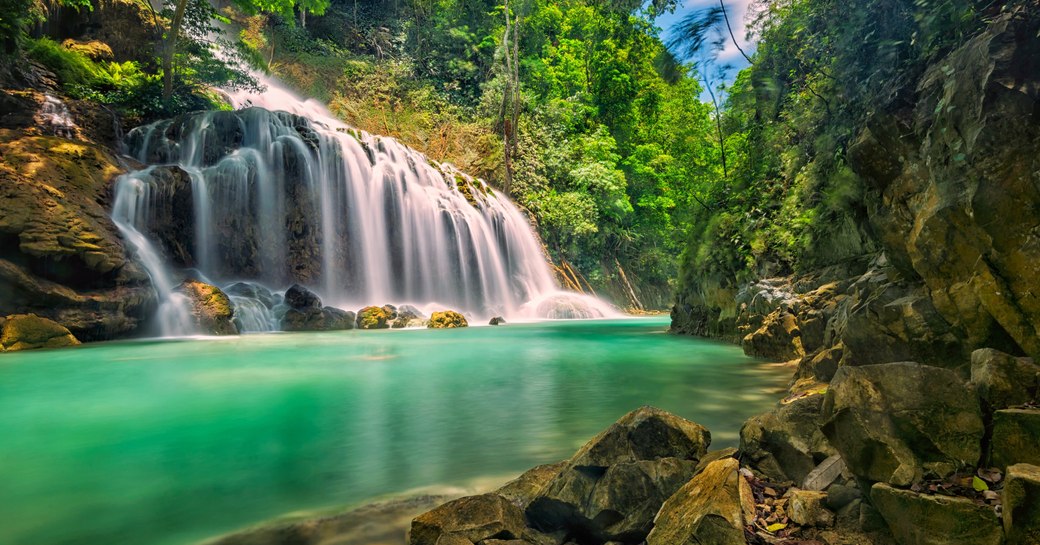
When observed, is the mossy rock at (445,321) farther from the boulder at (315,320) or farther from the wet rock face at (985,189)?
the wet rock face at (985,189)

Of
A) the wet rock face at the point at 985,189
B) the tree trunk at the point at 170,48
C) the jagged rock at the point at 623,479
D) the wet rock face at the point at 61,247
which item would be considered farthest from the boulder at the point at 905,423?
the tree trunk at the point at 170,48

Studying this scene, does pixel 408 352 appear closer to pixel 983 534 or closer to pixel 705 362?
pixel 705 362

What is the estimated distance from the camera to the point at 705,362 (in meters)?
8.07

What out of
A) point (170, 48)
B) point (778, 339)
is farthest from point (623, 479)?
point (170, 48)

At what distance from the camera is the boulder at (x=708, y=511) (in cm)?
177

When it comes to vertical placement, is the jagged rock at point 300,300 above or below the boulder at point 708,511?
above

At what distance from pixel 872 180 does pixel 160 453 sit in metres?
6.45

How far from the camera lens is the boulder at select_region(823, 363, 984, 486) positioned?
1.87 m

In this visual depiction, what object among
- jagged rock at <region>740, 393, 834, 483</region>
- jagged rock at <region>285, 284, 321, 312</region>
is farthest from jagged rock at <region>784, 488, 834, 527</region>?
jagged rock at <region>285, 284, 321, 312</region>

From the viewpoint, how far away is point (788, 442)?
8.72 feet

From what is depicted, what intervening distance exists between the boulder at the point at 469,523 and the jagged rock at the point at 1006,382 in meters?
2.07

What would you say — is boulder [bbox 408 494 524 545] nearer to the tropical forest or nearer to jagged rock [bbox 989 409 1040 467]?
the tropical forest

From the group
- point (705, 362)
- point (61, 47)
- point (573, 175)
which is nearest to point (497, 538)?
point (705, 362)

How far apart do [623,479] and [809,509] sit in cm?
78
